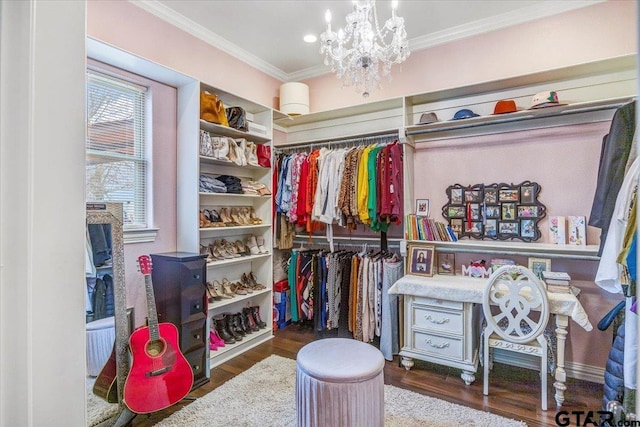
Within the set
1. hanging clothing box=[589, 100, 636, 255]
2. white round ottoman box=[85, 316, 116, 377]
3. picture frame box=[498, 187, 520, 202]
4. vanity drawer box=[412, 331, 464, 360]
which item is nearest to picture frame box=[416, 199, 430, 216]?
picture frame box=[498, 187, 520, 202]

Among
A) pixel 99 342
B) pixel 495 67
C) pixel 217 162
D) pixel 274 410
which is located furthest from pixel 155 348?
pixel 495 67

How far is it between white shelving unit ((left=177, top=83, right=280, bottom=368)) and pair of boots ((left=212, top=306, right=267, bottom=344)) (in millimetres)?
53

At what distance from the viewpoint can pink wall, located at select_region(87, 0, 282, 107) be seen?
2246 millimetres

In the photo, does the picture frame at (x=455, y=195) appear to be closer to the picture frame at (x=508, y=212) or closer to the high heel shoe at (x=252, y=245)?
the picture frame at (x=508, y=212)

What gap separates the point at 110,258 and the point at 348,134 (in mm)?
2513

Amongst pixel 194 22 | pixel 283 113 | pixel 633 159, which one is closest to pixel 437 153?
pixel 633 159

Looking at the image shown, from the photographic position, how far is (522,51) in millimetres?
2746

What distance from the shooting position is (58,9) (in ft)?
1.70

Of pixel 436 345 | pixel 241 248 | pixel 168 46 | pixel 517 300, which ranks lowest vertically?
pixel 436 345

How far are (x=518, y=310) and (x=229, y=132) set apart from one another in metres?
2.70

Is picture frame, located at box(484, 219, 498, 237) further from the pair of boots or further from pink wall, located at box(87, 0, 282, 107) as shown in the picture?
pink wall, located at box(87, 0, 282, 107)

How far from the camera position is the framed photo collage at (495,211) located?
2.67 metres

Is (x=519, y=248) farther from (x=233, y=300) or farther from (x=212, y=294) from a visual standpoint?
(x=212, y=294)

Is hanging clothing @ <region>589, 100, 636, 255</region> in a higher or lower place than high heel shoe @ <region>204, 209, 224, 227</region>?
higher
